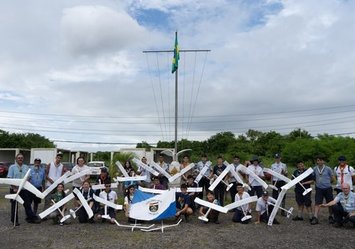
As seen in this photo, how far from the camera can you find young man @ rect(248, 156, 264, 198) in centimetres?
1171

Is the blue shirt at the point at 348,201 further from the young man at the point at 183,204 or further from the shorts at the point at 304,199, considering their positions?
the young man at the point at 183,204

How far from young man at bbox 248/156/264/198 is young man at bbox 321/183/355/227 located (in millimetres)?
2168

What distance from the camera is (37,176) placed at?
36.0 ft

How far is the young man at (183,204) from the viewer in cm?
1084

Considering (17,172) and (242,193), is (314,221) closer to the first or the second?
(242,193)

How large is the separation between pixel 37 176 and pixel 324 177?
763 cm

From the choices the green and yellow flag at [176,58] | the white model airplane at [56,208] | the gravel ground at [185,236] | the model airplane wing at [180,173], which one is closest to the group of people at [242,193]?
the white model airplane at [56,208]

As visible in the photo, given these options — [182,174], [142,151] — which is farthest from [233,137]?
[182,174]

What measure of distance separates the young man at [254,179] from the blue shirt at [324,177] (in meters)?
1.62

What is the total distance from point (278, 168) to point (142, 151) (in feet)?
81.3

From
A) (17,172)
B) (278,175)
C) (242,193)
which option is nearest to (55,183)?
(17,172)

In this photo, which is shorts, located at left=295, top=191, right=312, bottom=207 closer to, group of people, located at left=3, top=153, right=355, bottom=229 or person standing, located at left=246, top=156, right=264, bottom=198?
group of people, located at left=3, top=153, right=355, bottom=229

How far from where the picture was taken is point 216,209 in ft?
34.1

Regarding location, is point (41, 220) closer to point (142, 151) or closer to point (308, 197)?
point (308, 197)
